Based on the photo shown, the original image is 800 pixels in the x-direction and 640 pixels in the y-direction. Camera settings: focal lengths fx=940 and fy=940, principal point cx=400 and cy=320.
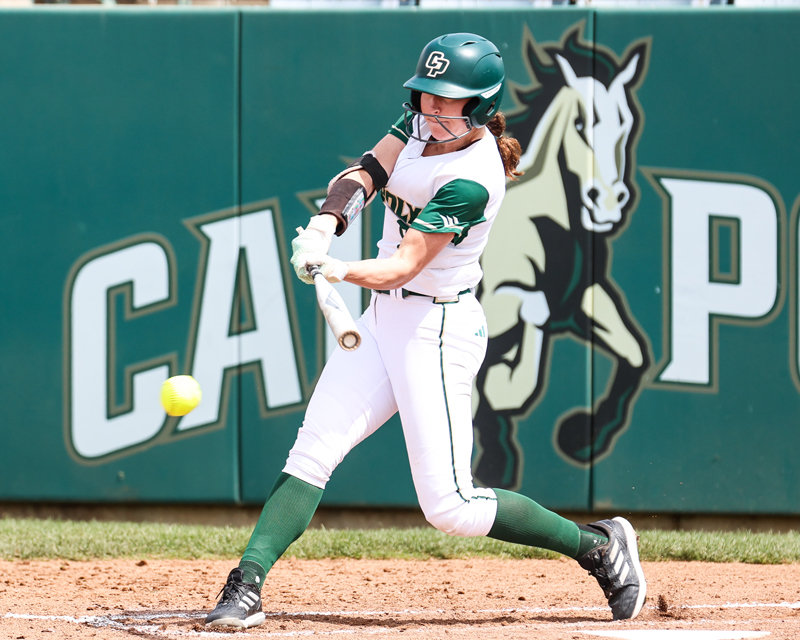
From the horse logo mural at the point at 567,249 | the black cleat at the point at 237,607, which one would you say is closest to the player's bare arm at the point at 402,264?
the black cleat at the point at 237,607

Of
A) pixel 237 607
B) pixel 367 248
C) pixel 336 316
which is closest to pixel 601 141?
pixel 367 248

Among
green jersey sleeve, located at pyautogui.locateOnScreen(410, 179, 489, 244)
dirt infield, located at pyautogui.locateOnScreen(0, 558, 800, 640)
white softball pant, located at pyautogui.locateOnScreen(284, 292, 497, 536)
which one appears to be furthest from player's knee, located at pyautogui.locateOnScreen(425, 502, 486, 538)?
green jersey sleeve, located at pyautogui.locateOnScreen(410, 179, 489, 244)

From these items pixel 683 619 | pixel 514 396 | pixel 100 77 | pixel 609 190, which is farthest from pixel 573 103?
pixel 683 619

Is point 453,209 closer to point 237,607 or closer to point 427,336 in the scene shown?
point 427,336

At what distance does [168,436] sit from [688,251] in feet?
10.3

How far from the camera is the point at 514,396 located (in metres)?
5.31

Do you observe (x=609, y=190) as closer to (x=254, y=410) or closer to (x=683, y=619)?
(x=254, y=410)

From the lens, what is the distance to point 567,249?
5.29 meters

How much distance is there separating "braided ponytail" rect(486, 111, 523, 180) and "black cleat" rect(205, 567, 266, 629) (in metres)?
1.54

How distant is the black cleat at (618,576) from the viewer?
3104mm

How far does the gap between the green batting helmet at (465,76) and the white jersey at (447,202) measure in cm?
13

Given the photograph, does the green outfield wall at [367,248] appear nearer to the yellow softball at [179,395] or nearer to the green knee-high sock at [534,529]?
the yellow softball at [179,395]

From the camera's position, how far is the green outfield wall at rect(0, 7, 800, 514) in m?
5.25

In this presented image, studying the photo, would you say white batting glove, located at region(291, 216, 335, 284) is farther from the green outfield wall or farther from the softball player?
the green outfield wall
